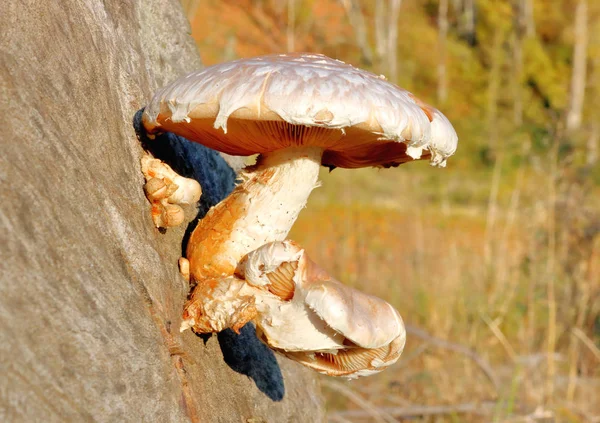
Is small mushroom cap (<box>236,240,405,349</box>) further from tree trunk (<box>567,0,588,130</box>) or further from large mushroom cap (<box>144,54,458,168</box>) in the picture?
tree trunk (<box>567,0,588,130</box>)

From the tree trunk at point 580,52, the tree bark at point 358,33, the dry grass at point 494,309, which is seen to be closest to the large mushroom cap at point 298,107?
the dry grass at point 494,309

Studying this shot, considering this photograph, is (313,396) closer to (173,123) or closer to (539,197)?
(173,123)

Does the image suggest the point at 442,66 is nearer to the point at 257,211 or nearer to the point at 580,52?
the point at 580,52

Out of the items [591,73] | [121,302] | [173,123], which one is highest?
[173,123]

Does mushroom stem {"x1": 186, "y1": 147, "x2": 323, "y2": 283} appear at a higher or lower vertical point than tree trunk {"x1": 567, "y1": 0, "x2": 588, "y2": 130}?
higher

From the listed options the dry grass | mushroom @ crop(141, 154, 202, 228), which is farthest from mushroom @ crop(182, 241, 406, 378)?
the dry grass

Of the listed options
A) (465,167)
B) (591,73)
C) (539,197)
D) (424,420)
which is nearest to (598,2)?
(591,73)

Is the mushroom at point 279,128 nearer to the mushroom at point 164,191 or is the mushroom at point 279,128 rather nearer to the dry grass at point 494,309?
the mushroom at point 164,191

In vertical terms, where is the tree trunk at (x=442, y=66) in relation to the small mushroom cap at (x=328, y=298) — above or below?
below
